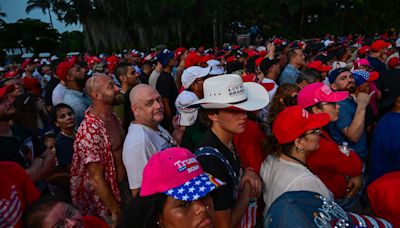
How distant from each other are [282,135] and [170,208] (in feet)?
3.57

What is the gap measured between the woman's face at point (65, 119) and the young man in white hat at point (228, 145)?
209 cm

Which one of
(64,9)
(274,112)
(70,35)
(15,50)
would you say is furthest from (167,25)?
(274,112)

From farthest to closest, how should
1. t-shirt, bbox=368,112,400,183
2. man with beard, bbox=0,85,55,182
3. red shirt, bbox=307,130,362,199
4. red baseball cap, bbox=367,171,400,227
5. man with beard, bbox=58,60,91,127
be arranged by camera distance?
man with beard, bbox=58,60,91,127
t-shirt, bbox=368,112,400,183
red shirt, bbox=307,130,362,199
man with beard, bbox=0,85,55,182
red baseball cap, bbox=367,171,400,227

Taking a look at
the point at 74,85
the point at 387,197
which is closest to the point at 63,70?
the point at 74,85

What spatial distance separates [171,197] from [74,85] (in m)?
4.46

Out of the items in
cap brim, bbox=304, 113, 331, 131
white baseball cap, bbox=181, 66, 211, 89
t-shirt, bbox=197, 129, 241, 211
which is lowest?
t-shirt, bbox=197, 129, 241, 211

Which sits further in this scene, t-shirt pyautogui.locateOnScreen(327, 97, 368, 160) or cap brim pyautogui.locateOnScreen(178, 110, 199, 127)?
cap brim pyautogui.locateOnScreen(178, 110, 199, 127)

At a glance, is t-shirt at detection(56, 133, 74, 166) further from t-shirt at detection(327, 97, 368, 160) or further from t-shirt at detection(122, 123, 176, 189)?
t-shirt at detection(327, 97, 368, 160)

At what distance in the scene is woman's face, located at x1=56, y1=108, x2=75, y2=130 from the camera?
394 centimetres

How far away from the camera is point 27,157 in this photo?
278 centimetres

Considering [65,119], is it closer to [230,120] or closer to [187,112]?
[187,112]

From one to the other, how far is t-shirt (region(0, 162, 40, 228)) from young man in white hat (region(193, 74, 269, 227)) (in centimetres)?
108

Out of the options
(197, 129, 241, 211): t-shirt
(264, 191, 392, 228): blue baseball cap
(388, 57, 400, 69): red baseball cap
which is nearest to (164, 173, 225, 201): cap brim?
(197, 129, 241, 211): t-shirt

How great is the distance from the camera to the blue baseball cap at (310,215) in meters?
1.64
